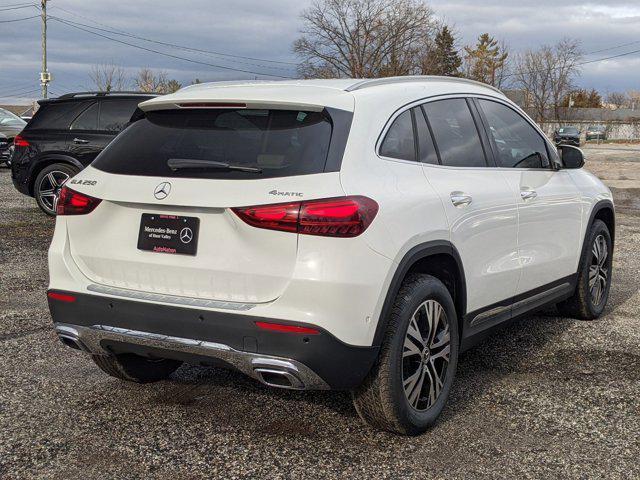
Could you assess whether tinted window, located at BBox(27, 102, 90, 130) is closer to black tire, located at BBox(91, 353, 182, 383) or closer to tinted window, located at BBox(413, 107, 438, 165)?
black tire, located at BBox(91, 353, 182, 383)

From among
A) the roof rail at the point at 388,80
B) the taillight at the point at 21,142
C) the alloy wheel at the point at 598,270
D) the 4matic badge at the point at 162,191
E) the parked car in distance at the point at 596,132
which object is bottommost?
the parked car in distance at the point at 596,132

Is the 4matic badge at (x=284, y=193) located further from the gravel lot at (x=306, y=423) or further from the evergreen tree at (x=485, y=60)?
the evergreen tree at (x=485, y=60)

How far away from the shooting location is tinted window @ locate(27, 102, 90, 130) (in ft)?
38.8

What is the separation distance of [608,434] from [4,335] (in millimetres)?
4055

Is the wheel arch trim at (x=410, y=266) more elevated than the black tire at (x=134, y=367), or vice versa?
the wheel arch trim at (x=410, y=266)

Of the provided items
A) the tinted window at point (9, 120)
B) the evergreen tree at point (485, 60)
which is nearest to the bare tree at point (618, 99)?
the evergreen tree at point (485, 60)

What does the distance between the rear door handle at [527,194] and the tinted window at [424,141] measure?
3.05ft

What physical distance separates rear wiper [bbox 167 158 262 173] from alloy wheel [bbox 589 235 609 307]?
3554mm

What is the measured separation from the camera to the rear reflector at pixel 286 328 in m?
3.28

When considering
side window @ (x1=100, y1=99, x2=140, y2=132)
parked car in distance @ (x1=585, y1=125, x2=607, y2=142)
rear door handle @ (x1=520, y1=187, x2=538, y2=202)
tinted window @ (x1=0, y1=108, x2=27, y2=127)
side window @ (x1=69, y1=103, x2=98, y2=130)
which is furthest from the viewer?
parked car in distance @ (x1=585, y1=125, x2=607, y2=142)

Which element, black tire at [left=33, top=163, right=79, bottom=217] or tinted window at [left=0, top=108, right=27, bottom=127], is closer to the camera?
black tire at [left=33, top=163, right=79, bottom=217]

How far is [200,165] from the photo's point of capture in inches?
139

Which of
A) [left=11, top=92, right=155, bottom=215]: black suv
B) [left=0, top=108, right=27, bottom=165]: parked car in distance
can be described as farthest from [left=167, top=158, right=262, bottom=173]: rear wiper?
[left=0, top=108, right=27, bottom=165]: parked car in distance

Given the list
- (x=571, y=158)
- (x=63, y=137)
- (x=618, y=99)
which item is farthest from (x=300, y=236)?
(x=618, y=99)
